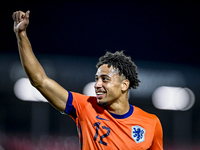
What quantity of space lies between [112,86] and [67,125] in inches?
90.4

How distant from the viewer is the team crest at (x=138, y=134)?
5.42 feet

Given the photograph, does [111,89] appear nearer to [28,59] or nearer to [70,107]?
[70,107]

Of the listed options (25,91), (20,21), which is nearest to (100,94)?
(20,21)

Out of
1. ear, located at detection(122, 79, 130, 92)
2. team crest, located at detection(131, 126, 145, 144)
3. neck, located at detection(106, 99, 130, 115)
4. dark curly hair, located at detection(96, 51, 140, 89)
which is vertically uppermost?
dark curly hair, located at detection(96, 51, 140, 89)

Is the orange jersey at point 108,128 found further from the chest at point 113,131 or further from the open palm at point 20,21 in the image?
the open palm at point 20,21

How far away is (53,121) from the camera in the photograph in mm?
3732

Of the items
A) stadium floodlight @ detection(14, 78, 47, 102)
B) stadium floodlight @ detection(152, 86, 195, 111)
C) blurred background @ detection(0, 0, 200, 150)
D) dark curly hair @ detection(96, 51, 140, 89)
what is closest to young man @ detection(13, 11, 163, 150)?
dark curly hair @ detection(96, 51, 140, 89)

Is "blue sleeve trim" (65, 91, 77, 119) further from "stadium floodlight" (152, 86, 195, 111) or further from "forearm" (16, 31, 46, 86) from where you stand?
"stadium floodlight" (152, 86, 195, 111)

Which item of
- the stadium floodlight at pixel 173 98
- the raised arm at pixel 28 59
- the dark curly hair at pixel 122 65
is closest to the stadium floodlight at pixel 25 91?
the stadium floodlight at pixel 173 98

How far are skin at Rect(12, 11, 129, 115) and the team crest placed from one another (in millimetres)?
164

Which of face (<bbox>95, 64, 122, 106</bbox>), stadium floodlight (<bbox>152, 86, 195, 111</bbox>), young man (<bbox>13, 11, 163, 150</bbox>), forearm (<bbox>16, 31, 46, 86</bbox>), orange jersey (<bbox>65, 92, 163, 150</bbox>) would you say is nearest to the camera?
forearm (<bbox>16, 31, 46, 86</bbox>)

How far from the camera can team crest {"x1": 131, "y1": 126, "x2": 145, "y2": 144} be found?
1653 mm

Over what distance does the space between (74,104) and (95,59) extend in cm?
234

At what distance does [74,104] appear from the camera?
5.26ft
